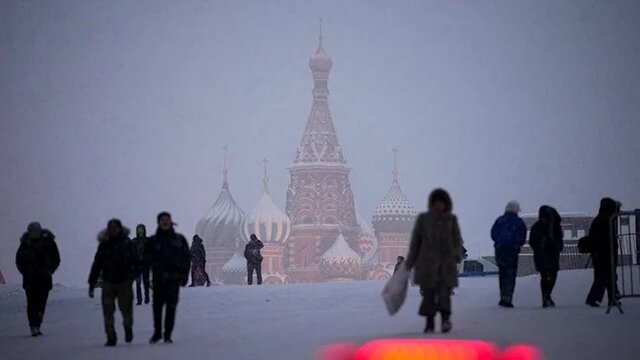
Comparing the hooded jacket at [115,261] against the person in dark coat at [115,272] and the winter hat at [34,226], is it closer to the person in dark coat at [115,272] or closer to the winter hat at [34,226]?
the person in dark coat at [115,272]

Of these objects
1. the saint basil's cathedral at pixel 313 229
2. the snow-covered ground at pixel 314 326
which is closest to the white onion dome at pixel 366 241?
the saint basil's cathedral at pixel 313 229

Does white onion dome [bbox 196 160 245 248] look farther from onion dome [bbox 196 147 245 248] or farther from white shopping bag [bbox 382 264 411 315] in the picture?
white shopping bag [bbox 382 264 411 315]

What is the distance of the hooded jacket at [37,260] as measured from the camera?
1530cm

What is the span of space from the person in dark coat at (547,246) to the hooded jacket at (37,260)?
6454 millimetres

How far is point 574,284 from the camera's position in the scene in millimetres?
20625

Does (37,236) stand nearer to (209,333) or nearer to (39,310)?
(39,310)

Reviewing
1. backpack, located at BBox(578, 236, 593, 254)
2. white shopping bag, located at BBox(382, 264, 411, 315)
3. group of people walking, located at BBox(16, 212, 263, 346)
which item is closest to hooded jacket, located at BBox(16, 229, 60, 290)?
group of people walking, located at BBox(16, 212, 263, 346)

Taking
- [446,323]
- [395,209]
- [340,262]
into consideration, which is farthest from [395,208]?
[446,323]

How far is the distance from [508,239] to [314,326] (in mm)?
2853

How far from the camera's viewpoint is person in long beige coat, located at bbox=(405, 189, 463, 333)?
11.1m

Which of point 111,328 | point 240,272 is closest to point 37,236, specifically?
point 111,328

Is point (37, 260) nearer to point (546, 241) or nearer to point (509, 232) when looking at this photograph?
point (509, 232)

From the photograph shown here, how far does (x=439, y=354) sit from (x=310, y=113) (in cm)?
16953

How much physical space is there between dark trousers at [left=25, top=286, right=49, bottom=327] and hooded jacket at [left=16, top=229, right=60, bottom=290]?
56 millimetres
